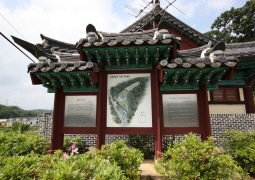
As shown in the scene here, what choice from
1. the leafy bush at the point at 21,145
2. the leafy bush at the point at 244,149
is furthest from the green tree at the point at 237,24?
the leafy bush at the point at 21,145

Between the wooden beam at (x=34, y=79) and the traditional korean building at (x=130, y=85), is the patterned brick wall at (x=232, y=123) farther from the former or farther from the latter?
the wooden beam at (x=34, y=79)

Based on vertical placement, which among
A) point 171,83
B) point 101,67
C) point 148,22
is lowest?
point 171,83

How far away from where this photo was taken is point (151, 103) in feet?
16.4

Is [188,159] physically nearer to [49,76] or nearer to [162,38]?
[162,38]

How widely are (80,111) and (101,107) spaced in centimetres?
76

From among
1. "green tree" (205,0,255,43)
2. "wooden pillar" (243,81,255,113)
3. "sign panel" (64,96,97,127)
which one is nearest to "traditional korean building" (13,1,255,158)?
"sign panel" (64,96,97,127)

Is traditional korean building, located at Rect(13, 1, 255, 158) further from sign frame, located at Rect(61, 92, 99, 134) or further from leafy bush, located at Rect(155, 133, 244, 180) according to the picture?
leafy bush, located at Rect(155, 133, 244, 180)

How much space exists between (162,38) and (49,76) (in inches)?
132

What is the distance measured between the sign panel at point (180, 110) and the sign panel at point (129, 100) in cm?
53

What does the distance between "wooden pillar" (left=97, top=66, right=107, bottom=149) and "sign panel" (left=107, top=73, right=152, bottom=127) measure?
13 cm

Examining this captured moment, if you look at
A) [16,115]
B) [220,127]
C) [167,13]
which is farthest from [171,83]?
[16,115]

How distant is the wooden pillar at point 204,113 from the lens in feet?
15.4

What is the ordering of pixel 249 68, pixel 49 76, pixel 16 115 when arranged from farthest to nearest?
pixel 16 115 < pixel 249 68 < pixel 49 76

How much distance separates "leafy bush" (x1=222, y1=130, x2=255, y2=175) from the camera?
5.04 m
